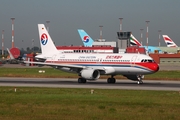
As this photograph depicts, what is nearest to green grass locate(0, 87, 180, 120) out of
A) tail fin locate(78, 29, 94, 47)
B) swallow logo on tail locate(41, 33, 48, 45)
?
swallow logo on tail locate(41, 33, 48, 45)

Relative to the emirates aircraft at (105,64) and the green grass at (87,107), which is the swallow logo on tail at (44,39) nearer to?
the emirates aircraft at (105,64)

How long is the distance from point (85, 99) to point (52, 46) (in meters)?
28.2

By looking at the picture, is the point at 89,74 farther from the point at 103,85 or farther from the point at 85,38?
the point at 85,38

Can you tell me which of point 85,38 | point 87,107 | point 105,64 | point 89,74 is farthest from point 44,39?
point 85,38

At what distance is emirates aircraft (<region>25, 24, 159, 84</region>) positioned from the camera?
48.9 metres

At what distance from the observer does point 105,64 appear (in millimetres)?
51000

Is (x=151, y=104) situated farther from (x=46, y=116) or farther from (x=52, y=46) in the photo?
(x=52, y=46)

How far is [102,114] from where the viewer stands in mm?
23125

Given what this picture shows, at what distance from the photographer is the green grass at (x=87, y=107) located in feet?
72.9

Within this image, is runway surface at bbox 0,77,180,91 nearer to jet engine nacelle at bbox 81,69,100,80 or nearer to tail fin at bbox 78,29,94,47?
jet engine nacelle at bbox 81,69,100,80

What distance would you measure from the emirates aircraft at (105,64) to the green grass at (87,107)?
52.4 feet

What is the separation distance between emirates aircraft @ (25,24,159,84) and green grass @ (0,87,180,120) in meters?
16.0

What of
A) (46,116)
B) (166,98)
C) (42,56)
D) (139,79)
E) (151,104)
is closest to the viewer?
(46,116)

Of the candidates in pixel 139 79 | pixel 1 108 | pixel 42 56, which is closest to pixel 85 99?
pixel 1 108
